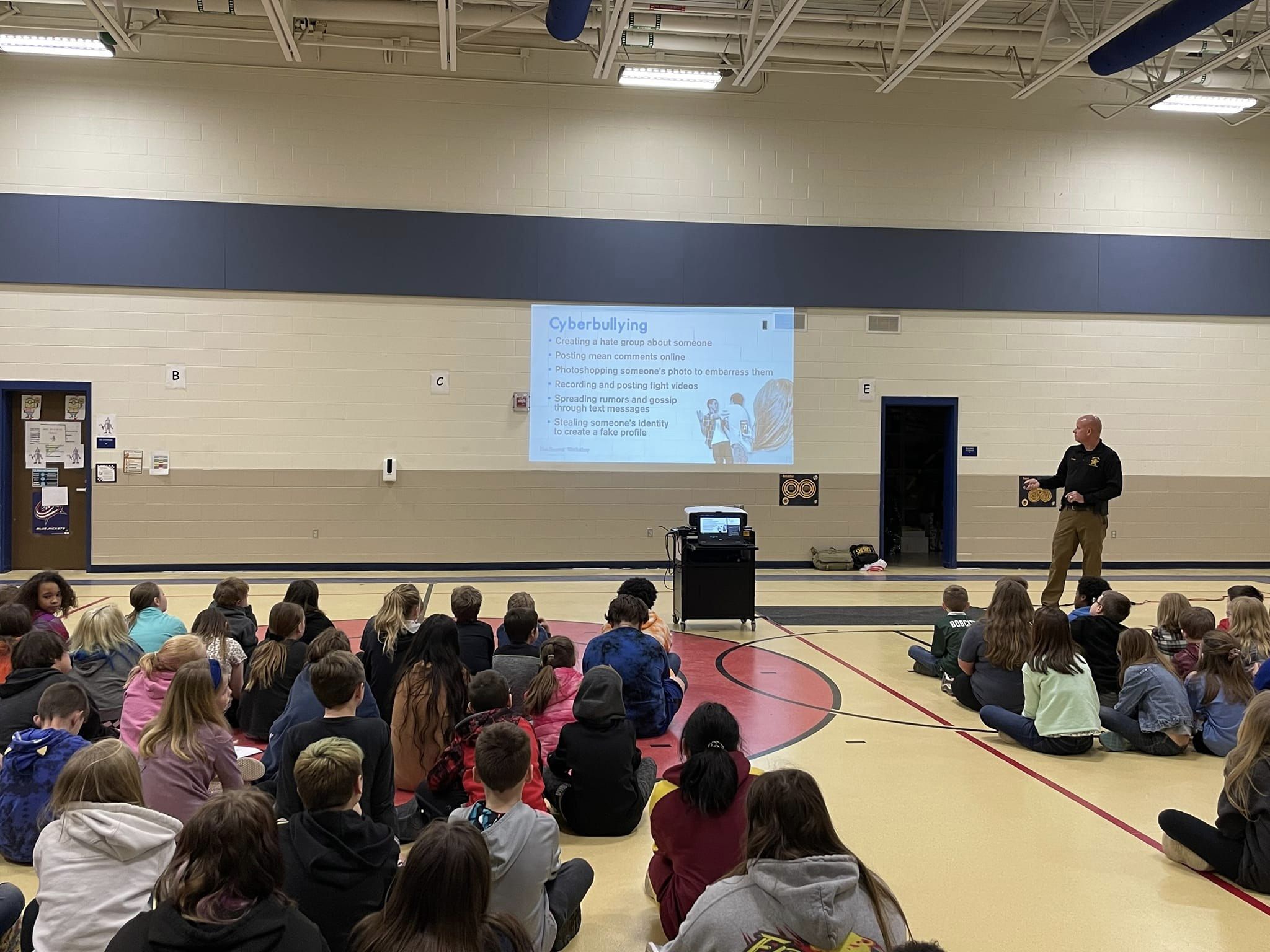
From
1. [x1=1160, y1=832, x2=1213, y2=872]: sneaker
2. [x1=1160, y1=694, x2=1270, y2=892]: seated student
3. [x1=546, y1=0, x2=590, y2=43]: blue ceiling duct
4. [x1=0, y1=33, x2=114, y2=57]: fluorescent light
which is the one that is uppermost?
[x1=546, y1=0, x2=590, y2=43]: blue ceiling duct

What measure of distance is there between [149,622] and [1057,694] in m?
4.95

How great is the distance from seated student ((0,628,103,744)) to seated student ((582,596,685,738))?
229cm

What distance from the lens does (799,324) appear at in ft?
40.1

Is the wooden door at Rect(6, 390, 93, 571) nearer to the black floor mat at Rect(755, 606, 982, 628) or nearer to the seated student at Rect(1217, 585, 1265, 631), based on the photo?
the black floor mat at Rect(755, 606, 982, 628)

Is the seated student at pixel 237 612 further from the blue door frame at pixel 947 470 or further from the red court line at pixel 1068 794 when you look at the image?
the blue door frame at pixel 947 470

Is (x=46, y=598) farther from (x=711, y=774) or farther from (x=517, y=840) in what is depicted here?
(x=711, y=774)

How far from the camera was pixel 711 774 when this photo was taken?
2643mm

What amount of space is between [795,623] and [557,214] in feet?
20.6

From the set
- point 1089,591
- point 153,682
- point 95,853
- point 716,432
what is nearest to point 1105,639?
point 1089,591

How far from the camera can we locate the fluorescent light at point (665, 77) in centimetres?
1062

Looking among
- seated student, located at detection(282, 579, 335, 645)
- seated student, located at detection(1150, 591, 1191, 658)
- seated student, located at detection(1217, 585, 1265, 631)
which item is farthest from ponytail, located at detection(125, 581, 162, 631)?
seated student, located at detection(1217, 585, 1265, 631)

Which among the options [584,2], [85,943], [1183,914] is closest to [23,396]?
[584,2]

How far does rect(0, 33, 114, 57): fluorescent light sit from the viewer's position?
9.92 meters

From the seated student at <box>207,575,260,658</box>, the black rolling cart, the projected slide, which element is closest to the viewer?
the seated student at <box>207,575,260,658</box>
